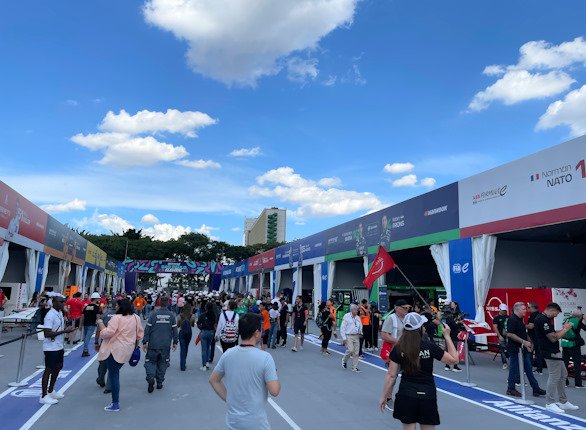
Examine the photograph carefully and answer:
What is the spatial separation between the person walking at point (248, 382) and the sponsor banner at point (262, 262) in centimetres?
3518

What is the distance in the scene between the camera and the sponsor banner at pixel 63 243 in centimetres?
2429

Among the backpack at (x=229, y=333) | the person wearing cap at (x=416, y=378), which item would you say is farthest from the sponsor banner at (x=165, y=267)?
the person wearing cap at (x=416, y=378)

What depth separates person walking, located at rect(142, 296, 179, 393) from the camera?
7543mm

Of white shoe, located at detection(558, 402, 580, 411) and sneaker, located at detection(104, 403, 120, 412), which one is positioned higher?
white shoe, located at detection(558, 402, 580, 411)

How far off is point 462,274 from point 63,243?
23961 mm

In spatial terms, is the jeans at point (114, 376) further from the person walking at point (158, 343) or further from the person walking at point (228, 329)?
the person walking at point (228, 329)

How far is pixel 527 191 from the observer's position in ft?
42.6

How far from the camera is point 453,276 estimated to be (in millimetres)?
15492

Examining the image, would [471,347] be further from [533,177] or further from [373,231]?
[373,231]

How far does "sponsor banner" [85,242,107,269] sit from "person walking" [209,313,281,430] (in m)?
37.3

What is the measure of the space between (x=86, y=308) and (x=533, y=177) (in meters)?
13.2

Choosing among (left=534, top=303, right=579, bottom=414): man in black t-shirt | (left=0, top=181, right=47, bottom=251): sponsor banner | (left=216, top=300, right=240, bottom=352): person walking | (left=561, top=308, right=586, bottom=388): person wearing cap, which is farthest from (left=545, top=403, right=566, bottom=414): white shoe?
(left=0, top=181, right=47, bottom=251): sponsor banner

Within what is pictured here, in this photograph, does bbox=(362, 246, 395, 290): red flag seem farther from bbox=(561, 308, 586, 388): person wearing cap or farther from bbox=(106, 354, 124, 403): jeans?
bbox=(106, 354, 124, 403): jeans

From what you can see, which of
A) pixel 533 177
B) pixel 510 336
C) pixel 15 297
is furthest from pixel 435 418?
pixel 15 297
